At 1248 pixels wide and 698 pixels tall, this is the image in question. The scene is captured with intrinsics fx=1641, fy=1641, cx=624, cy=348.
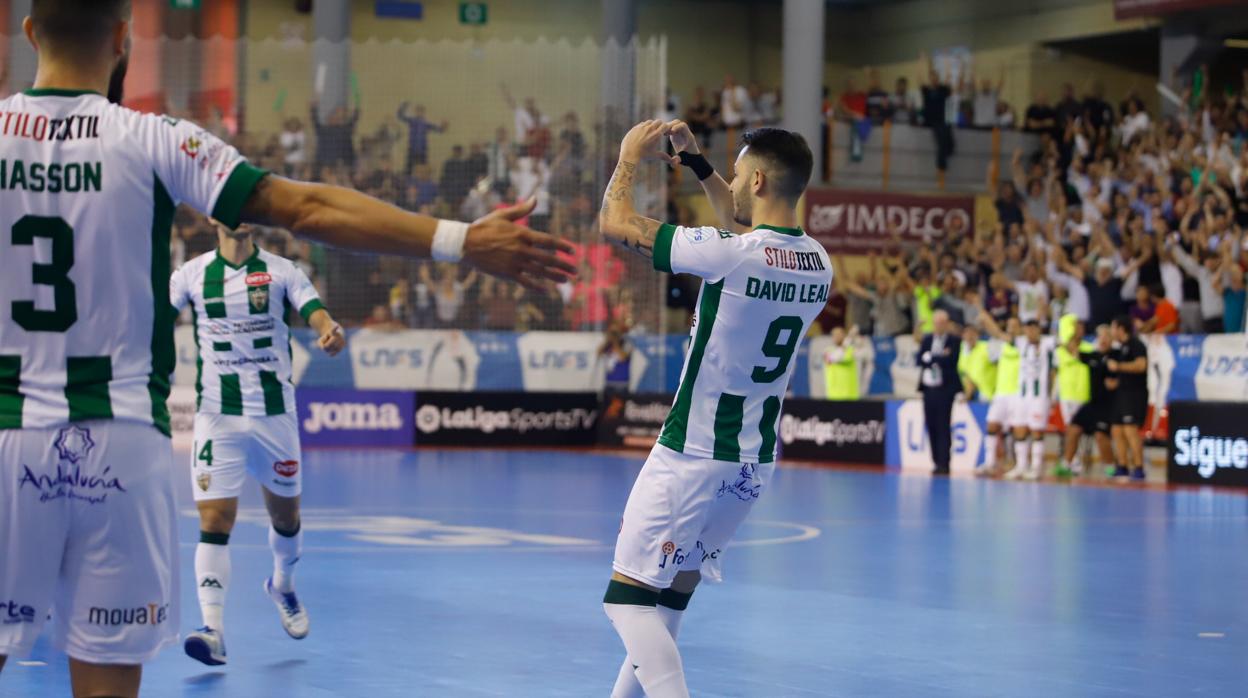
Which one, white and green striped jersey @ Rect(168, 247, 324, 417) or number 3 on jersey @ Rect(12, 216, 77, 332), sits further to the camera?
white and green striped jersey @ Rect(168, 247, 324, 417)

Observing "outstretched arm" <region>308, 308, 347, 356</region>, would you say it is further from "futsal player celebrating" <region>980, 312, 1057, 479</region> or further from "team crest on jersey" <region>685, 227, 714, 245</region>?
"futsal player celebrating" <region>980, 312, 1057, 479</region>

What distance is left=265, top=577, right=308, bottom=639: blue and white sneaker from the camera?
8828mm

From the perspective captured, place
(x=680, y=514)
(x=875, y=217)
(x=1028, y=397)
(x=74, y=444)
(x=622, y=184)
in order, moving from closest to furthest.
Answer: (x=74, y=444), (x=680, y=514), (x=622, y=184), (x=1028, y=397), (x=875, y=217)

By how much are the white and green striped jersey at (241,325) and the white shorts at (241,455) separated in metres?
0.07

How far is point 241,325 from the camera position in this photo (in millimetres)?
9258

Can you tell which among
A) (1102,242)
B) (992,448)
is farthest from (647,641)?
(1102,242)

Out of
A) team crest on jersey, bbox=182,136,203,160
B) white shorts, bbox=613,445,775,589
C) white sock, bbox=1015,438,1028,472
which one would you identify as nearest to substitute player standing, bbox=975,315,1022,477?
white sock, bbox=1015,438,1028,472

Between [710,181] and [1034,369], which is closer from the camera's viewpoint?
[710,181]

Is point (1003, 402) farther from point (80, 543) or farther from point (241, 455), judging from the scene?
point (80, 543)

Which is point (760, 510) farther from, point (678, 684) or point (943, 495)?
point (678, 684)

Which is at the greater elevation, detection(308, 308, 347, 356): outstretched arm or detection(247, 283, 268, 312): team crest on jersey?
detection(247, 283, 268, 312): team crest on jersey

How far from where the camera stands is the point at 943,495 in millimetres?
19484

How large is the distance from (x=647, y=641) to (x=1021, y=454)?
18119 millimetres

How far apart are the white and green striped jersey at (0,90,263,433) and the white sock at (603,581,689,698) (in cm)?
224
